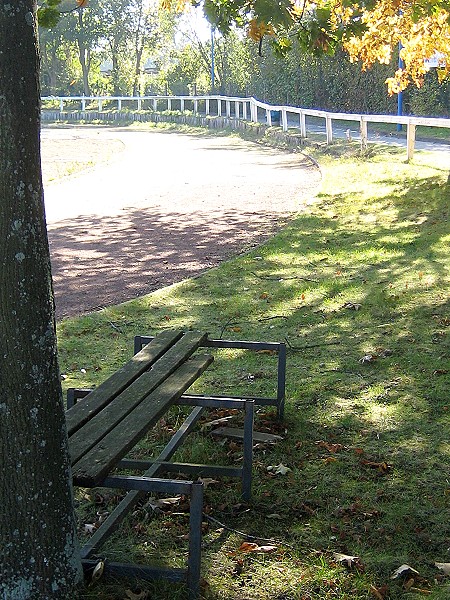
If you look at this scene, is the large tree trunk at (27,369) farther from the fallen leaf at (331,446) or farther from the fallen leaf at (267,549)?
the fallen leaf at (331,446)

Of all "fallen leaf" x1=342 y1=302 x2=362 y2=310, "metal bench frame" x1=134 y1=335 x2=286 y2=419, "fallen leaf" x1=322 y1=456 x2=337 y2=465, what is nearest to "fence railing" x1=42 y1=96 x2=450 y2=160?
"fallen leaf" x1=342 y1=302 x2=362 y2=310

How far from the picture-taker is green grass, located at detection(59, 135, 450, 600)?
4.12 m

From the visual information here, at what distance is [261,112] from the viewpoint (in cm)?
4300

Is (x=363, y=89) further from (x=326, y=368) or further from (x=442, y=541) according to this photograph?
(x=442, y=541)

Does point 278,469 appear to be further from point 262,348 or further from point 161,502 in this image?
point 262,348

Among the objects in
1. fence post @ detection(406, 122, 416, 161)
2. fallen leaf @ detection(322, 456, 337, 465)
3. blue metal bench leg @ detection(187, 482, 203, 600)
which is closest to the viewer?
blue metal bench leg @ detection(187, 482, 203, 600)

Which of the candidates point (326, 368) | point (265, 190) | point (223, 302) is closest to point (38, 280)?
point (326, 368)

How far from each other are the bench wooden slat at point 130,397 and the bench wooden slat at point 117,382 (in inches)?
1.3

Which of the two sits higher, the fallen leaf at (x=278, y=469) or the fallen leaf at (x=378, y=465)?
the fallen leaf at (x=378, y=465)

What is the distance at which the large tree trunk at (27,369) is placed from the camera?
322cm

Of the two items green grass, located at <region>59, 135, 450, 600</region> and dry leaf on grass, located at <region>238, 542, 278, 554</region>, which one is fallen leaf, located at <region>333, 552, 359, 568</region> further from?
dry leaf on grass, located at <region>238, 542, 278, 554</region>

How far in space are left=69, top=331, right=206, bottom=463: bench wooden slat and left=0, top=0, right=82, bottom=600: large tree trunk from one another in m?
0.43

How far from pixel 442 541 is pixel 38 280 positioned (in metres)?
2.24

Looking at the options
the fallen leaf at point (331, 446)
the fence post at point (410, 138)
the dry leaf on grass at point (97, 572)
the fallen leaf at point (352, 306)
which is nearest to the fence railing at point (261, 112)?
the fence post at point (410, 138)
